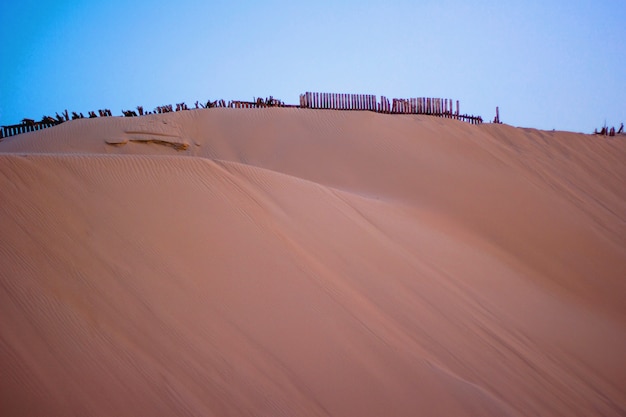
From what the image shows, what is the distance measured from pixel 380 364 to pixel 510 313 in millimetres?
2667

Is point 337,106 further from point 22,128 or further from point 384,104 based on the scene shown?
point 22,128

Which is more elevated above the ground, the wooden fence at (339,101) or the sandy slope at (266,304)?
the wooden fence at (339,101)

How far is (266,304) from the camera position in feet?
14.4

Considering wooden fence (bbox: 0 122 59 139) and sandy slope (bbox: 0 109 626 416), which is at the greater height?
wooden fence (bbox: 0 122 59 139)

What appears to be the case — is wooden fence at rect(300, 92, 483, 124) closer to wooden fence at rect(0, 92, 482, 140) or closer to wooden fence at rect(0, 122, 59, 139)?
Result: wooden fence at rect(0, 92, 482, 140)

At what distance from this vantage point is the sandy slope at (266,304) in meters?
3.44

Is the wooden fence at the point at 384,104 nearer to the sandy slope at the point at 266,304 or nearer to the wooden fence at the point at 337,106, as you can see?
the wooden fence at the point at 337,106

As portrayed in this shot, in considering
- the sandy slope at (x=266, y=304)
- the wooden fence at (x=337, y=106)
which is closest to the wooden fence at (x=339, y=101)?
the wooden fence at (x=337, y=106)

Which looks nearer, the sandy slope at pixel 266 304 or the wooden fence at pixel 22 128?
the sandy slope at pixel 266 304

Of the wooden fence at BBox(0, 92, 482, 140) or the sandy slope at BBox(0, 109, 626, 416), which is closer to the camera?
the sandy slope at BBox(0, 109, 626, 416)

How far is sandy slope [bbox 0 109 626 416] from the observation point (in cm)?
344

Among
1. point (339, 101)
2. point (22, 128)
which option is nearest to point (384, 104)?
point (339, 101)

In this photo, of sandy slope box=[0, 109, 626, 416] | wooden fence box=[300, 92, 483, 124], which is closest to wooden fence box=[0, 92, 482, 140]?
wooden fence box=[300, 92, 483, 124]

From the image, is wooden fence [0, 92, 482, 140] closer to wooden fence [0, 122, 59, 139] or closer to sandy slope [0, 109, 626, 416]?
wooden fence [0, 122, 59, 139]
